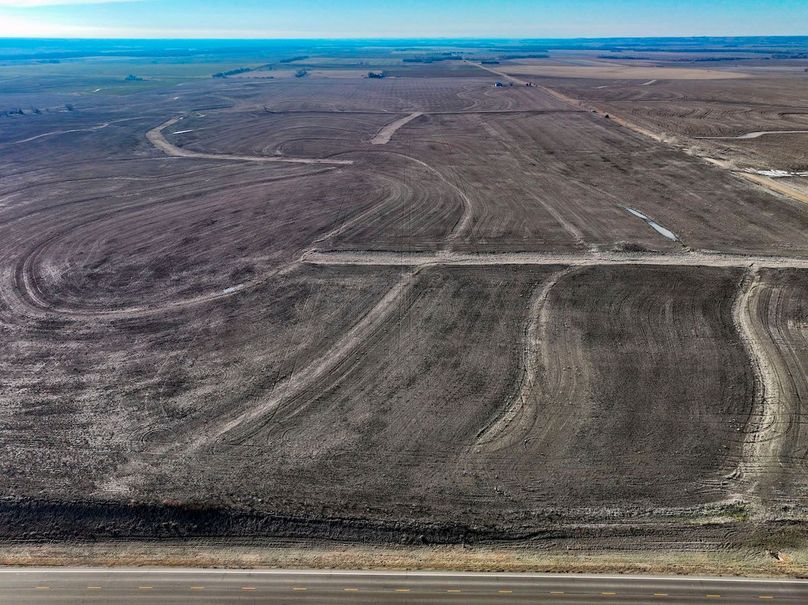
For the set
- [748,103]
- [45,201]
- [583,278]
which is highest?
[748,103]

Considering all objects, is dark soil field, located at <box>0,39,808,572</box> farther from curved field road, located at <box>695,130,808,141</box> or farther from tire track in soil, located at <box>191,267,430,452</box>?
curved field road, located at <box>695,130,808,141</box>

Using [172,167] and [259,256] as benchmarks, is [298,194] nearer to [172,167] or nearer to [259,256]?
[259,256]

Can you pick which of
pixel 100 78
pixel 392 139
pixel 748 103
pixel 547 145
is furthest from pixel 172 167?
pixel 100 78

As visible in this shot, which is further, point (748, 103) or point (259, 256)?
point (748, 103)

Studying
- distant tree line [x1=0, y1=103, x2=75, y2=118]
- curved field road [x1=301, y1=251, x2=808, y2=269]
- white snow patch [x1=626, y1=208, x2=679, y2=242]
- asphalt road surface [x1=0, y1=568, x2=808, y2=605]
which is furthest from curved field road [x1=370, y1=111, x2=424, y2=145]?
distant tree line [x1=0, y1=103, x2=75, y2=118]

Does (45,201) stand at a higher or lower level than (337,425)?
higher

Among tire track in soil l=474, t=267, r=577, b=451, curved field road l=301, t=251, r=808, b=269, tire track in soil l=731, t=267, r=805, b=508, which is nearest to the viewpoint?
tire track in soil l=731, t=267, r=805, b=508

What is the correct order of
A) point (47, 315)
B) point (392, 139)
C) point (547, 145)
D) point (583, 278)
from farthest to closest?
1. point (392, 139)
2. point (547, 145)
3. point (583, 278)
4. point (47, 315)
